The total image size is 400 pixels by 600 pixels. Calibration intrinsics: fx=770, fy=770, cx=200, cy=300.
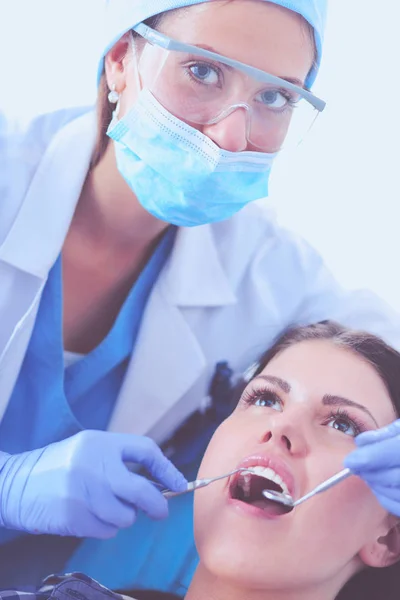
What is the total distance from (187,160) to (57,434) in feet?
2.35

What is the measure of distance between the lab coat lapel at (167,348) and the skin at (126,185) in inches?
3.9

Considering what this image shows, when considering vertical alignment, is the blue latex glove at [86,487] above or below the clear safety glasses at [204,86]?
below

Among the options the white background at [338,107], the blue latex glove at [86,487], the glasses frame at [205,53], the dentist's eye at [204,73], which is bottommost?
the blue latex glove at [86,487]

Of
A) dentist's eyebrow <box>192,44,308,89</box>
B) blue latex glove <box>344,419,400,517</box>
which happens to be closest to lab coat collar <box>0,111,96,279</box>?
dentist's eyebrow <box>192,44,308,89</box>

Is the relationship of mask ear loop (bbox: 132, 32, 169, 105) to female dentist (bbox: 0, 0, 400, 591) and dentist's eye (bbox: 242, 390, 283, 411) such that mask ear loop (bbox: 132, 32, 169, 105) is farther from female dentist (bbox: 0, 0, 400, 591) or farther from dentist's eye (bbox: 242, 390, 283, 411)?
dentist's eye (bbox: 242, 390, 283, 411)

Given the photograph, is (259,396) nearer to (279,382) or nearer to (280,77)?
(279,382)

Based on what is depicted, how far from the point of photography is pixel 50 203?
1.81m

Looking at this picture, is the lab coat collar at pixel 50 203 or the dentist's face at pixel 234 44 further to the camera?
the lab coat collar at pixel 50 203

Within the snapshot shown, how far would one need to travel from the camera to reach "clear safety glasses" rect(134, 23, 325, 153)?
1557mm

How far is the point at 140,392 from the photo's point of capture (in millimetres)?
1892

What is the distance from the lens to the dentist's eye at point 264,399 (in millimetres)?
1575

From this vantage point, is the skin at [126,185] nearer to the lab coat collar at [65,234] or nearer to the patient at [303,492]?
the lab coat collar at [65,234]

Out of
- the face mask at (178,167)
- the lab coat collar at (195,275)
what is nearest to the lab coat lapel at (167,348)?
the lab coat collar at (195,275)

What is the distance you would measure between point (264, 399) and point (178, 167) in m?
0.52
